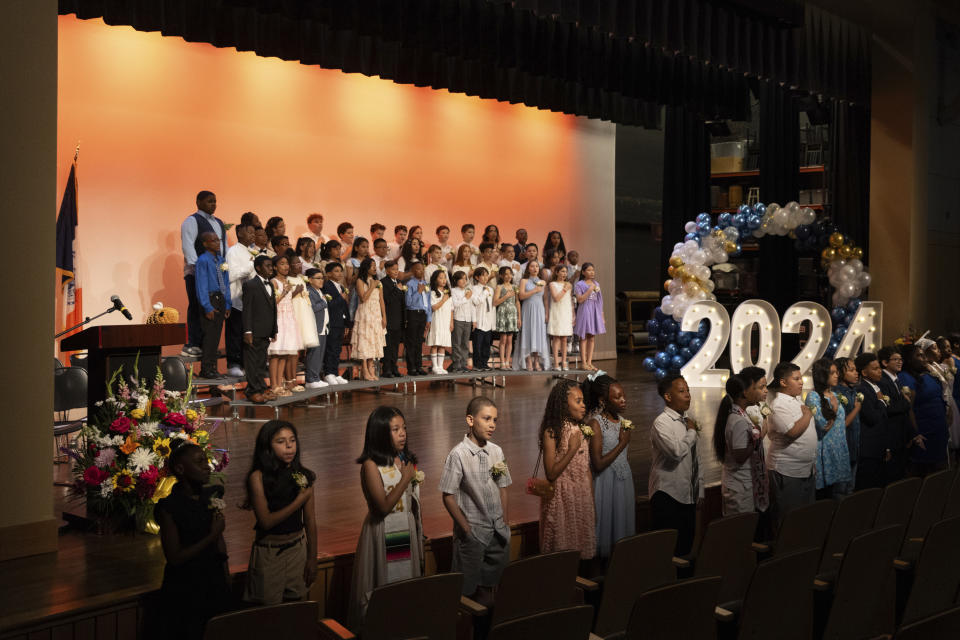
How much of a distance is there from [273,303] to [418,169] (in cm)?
461

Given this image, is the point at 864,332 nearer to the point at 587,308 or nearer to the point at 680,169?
the point at 587,308

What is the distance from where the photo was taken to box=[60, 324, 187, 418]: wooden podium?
15.4 ft

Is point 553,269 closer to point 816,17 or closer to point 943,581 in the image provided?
point 816,17

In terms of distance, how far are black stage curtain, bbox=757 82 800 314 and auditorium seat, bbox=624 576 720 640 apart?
39.5 ft

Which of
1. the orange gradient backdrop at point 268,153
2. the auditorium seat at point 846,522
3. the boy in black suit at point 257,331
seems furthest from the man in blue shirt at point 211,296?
the auditorium seat at point 846,522

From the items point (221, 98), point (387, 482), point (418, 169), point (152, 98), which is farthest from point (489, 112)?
point (387, 482)

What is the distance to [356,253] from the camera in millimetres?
9734

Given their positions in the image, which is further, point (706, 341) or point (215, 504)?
point (706, 341)

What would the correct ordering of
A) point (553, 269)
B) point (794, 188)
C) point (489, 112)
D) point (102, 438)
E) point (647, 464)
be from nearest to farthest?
point (102, 438) → point (647, 464) → point (553, 269) → point (489, 112) → point (794, 188)

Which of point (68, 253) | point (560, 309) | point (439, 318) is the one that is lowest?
point (439, 318)

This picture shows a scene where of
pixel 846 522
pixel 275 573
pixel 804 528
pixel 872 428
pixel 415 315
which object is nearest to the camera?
pixel 275 573

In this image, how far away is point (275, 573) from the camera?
3.49 m

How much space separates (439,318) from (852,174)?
5958 mm

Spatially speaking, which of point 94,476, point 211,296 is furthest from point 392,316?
point 94,476
